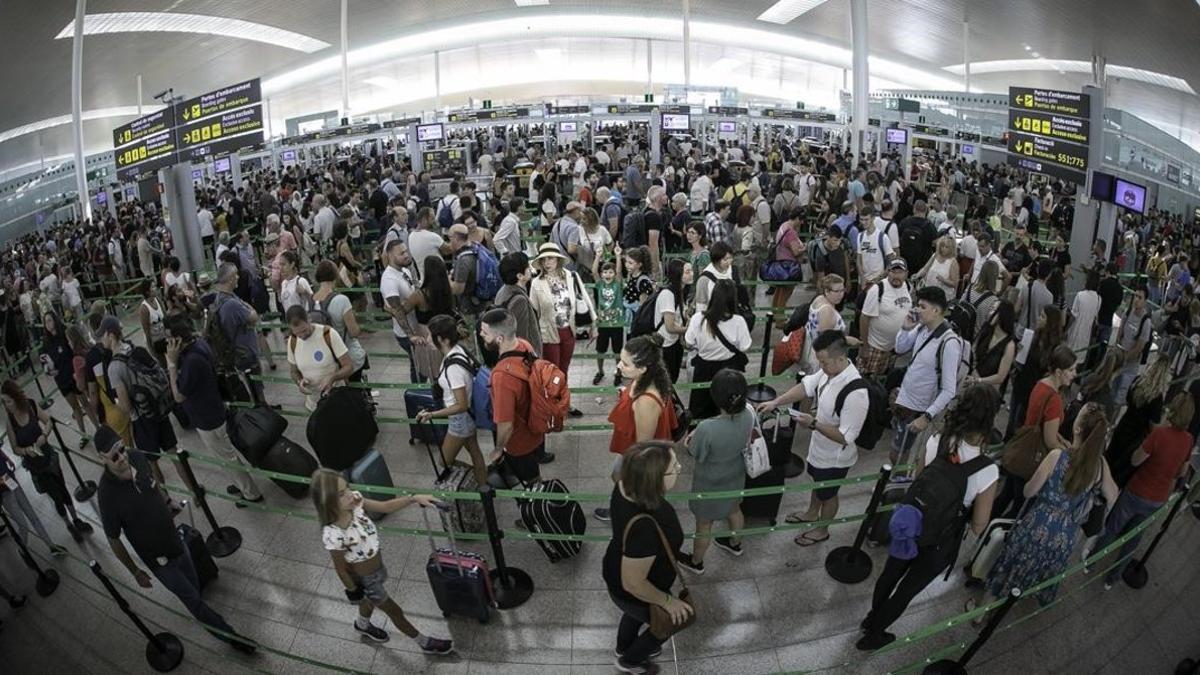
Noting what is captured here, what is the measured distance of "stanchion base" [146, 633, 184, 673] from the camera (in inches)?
169

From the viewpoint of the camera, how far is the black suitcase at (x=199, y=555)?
15.6ft

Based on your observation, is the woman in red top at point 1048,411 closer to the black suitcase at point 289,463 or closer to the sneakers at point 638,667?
the sneakers at point 638,667

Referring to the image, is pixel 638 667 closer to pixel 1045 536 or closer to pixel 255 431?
pixel 1045 536

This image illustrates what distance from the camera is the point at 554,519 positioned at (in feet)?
15.5

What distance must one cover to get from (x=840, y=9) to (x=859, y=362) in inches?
1377

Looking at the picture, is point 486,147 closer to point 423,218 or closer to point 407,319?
point 423,218

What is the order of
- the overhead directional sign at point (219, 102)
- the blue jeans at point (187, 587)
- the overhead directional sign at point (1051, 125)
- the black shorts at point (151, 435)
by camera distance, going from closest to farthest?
the blue jeans at point (187, 587)
the black shorts at point (151, 435)
the overhead directional sign at point (1051, 125)
the overhead directional sign at point (219, 102)

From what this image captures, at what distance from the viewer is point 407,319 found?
6852mm

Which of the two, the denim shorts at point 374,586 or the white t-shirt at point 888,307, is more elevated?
the white t-shirt at point 888,307

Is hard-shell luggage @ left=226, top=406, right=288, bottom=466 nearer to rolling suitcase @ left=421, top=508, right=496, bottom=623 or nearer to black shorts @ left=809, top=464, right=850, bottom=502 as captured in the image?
rolling suitcase @ left=421, top=508, right=496, bottom=623

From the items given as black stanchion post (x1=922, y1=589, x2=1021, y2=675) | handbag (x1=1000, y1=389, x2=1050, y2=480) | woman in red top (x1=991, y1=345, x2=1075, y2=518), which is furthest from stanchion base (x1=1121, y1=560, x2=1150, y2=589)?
black stanchion post (x1=922, y1=589, x2=1021, y2=675)

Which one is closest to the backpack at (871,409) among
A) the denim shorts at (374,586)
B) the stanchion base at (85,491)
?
the denim shorts at (374,586)

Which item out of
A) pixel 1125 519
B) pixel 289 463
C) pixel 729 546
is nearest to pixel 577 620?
pixel 729 546

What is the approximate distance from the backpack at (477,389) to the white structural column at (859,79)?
16.0 m
